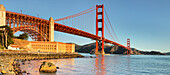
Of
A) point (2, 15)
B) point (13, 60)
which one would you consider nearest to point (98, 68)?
point (13, 60)

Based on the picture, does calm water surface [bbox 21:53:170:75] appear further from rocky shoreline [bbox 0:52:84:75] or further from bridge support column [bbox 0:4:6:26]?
bridge support column [bbox 0:4:6:26]

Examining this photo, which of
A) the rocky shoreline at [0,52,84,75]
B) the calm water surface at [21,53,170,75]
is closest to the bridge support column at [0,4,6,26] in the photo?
the rocky shoreline at [0,52,84,75]

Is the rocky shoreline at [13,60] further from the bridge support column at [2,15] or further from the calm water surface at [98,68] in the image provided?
the bridge support column at [2,15]

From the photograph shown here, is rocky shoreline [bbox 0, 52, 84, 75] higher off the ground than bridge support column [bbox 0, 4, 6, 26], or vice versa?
bridge support column [bbox 0, 4, 6, 26]

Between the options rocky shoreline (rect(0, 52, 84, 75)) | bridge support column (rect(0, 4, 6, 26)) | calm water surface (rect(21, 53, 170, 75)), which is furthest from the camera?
bridge support column (rect(0, 4, 6, 26))

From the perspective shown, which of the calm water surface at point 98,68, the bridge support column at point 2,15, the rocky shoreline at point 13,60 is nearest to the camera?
the rocky shoreline at point 13,60

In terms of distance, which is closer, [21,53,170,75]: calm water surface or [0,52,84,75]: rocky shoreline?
[0,52,84,75]: rocky shoreline

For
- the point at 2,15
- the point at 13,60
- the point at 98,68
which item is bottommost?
the point at 98,68

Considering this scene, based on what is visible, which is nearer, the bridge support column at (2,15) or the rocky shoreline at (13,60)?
the rocky shoreline at (13,60)

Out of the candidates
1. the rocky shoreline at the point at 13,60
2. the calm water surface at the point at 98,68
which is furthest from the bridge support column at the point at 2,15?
the calm water surface at the point at 98,68

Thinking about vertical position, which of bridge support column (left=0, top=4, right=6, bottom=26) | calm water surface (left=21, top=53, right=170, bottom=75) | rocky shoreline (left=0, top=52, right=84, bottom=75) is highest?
bridge support column (left=0, top=4, right=6, bottom=26)

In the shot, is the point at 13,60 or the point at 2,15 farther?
the point at 2,15

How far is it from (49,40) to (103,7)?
46635 mm

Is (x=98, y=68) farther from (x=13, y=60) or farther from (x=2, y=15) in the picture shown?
(x=2, y=15)
